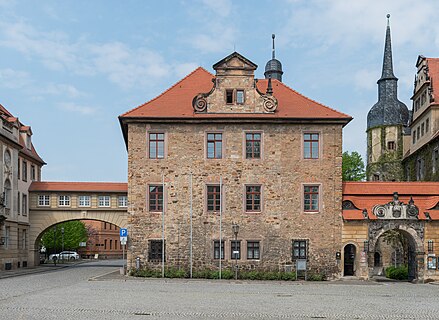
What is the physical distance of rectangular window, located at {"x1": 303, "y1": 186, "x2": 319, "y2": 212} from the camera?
33188 mm

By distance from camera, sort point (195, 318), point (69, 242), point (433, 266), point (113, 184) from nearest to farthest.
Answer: point (195, 318), point (433, 266), point (113, 184), point (69, 242)

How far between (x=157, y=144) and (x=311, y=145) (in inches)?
331

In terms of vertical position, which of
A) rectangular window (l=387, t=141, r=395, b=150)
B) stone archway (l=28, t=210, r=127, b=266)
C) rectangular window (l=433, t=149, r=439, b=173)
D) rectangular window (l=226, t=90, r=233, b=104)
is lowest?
stone archway (l=28, t=210, r=127, b=266)

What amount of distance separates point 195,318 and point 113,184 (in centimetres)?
3023

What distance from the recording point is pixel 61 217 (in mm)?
44438

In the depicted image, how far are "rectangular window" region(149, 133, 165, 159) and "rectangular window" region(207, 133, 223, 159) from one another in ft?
8.21

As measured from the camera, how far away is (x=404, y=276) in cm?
3512

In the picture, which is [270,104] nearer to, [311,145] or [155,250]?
[311,145]

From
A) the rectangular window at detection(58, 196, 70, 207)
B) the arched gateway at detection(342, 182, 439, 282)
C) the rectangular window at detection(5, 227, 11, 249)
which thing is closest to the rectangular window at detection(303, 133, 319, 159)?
the arched gateway at detection(342, 182, 439, 282)

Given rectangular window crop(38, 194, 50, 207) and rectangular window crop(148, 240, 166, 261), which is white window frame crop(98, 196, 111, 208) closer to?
rectangular window crop(38, 194, 50, 207)

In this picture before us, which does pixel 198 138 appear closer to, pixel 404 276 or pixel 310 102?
pixel 310 102

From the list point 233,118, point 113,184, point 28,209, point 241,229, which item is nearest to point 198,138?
point 233,118

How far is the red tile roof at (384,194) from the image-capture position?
107ft

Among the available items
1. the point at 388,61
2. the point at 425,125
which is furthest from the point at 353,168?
the point at 425,125
